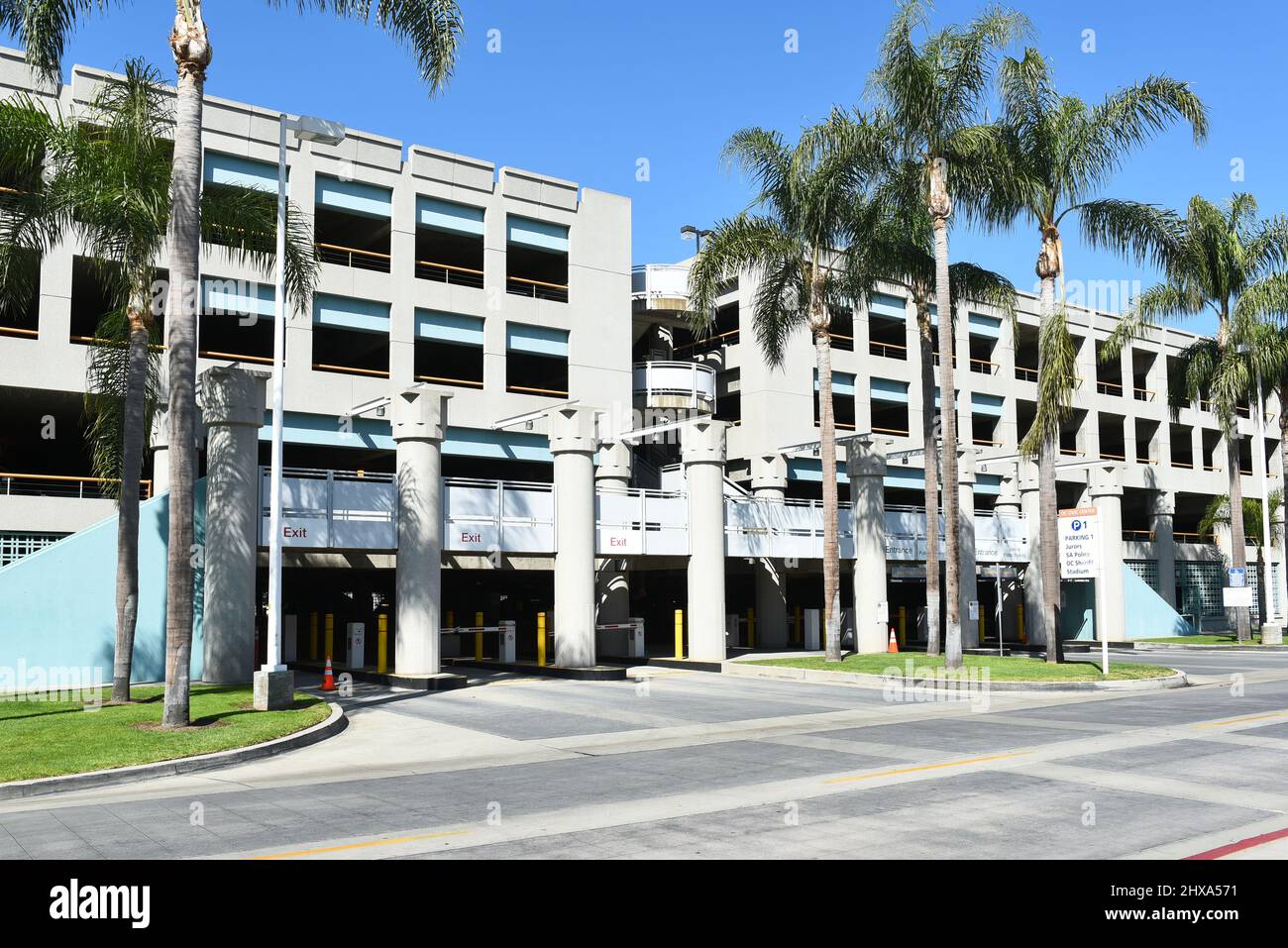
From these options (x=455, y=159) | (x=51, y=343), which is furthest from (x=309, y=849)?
(x=455, y=159)

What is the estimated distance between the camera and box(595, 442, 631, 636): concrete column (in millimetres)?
33969

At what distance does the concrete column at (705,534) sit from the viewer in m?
30.9

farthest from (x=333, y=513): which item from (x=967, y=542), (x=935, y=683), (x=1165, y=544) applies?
(x=1165, y=544)

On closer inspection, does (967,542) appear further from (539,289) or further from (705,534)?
(539,289)

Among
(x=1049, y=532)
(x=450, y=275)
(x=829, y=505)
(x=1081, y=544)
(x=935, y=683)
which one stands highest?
(x=450, y=275)

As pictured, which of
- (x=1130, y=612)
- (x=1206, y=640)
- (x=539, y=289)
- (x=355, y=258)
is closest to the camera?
(x=355, y=258)

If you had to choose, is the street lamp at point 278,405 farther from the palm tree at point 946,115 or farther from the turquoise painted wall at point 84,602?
the palm tree at point 946,115

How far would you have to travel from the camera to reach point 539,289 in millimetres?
40688

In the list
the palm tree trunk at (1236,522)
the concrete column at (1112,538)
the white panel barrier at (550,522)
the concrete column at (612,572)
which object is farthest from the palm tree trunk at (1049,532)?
the palm tree trunk at (1236,522)

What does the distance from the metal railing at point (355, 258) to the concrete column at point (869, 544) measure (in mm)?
16213

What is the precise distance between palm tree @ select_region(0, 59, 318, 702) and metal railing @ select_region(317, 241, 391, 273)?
1281cm

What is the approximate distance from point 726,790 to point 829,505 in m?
19.1

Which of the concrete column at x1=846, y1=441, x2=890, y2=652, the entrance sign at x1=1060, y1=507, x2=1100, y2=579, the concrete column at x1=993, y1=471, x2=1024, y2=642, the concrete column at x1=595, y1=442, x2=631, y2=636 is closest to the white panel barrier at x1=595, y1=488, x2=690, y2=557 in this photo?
the concrete column at x1=595, y1=442, x2=631, y2=636
